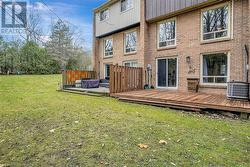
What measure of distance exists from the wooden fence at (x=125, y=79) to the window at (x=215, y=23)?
446 centimetres

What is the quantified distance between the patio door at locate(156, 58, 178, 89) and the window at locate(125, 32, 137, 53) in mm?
2745

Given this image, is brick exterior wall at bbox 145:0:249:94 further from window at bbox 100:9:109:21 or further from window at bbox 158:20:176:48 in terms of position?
window at bbox 100:9:109:21

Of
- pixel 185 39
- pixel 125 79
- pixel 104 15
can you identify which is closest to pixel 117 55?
pixel 104 15

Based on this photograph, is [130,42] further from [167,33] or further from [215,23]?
[215,23]

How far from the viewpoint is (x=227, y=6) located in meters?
8.92

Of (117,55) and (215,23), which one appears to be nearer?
(215,23)

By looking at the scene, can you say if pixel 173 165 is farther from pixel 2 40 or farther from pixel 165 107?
pixel 2 40

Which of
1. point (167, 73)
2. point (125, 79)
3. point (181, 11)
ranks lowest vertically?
point (125, 79)

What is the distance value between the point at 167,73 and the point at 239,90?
4939 millimetres

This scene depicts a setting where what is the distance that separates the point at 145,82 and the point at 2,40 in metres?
24.8

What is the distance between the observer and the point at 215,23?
9391 millimetres

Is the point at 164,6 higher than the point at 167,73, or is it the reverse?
the point at 164,6

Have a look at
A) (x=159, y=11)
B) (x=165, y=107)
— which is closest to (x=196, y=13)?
(x=159, y=11)

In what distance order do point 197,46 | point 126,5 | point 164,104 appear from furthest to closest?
point 126,5
point 197,46
point 164,104
